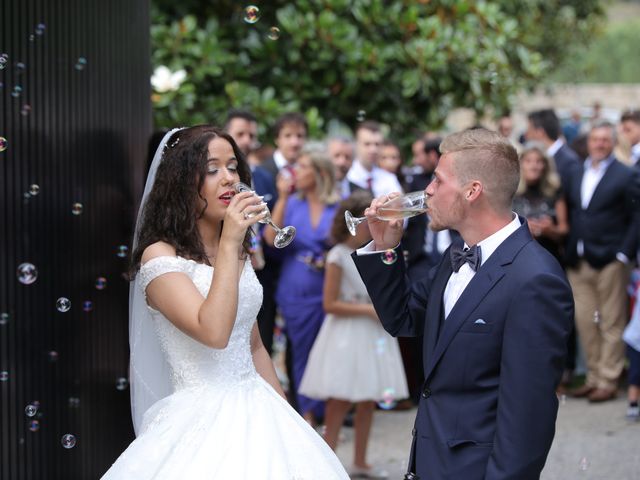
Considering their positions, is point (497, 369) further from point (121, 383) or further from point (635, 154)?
point (635, 154)

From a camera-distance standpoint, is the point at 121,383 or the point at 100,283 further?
the point at 121,383

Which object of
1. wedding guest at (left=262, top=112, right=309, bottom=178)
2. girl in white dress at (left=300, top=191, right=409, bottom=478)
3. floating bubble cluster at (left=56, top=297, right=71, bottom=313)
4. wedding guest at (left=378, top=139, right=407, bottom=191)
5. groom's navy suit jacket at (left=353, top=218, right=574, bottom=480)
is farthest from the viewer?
wedding guest at (left=378, top=139, right=407, bottom=191)

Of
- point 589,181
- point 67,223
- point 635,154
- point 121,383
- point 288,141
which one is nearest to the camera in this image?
point 67,223

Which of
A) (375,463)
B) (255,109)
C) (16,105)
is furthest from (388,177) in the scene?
(16,105)

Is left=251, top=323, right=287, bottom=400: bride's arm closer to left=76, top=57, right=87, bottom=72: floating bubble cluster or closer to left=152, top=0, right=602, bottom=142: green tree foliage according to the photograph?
left=76, top=57, right=87, bottom=72: floating bubble cluster

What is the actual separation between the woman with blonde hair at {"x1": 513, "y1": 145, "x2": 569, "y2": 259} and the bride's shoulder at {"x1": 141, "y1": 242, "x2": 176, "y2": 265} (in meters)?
5.41

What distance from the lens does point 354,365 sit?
23.1 ft

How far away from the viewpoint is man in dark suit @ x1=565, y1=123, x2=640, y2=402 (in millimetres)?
9172

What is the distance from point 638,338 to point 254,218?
568cm

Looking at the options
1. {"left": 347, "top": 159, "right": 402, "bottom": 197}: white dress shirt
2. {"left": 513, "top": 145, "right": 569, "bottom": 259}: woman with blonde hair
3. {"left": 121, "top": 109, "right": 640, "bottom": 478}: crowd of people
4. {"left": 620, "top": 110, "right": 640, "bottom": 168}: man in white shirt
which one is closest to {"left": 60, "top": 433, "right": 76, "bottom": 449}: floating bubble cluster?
{"left": 121, "top": 109, "right": 640, "bottom": 478}: crowd of people

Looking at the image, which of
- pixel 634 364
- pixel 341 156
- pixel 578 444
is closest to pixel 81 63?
pixel 341 156

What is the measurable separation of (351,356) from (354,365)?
0.07 meters

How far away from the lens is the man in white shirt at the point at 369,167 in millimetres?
8734

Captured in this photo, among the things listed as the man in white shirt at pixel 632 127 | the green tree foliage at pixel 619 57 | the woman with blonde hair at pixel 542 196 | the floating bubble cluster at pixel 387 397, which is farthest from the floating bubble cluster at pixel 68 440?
the green tree foliage at pixel 619 57
